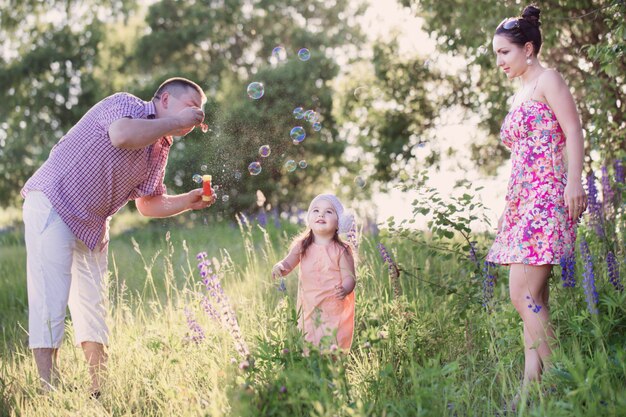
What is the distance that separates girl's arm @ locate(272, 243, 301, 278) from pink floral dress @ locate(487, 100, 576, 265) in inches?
42.3

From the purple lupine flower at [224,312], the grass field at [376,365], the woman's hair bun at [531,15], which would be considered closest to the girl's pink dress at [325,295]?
the grass field at [376,365]

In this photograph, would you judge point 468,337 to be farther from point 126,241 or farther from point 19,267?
point 126,241

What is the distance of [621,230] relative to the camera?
5.05m

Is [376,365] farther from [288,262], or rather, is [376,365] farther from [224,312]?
[224,312]

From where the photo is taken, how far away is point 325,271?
400cm

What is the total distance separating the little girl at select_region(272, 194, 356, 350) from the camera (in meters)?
3.97

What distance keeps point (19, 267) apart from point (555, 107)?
6.67m

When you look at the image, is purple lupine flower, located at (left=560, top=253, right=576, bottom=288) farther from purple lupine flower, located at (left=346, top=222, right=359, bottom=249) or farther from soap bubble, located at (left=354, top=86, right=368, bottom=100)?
soap bubble, located at (left=354, top=86, right=368, bottom=100)

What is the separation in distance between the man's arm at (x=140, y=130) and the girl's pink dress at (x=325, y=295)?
938 millimetres

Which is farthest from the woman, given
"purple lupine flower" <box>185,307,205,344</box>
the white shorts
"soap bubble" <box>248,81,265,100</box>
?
"soap bubble" <box>248,81,265,100</box>

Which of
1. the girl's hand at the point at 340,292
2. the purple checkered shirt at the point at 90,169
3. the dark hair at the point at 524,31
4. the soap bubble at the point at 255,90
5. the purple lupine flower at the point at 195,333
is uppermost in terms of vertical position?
the soap bubble at the point at 255,90

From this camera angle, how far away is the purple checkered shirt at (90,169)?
13.4ft

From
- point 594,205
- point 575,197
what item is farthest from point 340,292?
point 594,205

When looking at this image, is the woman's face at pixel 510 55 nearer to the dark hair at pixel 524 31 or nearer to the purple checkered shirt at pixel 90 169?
the dark hair at pixel 524 31
